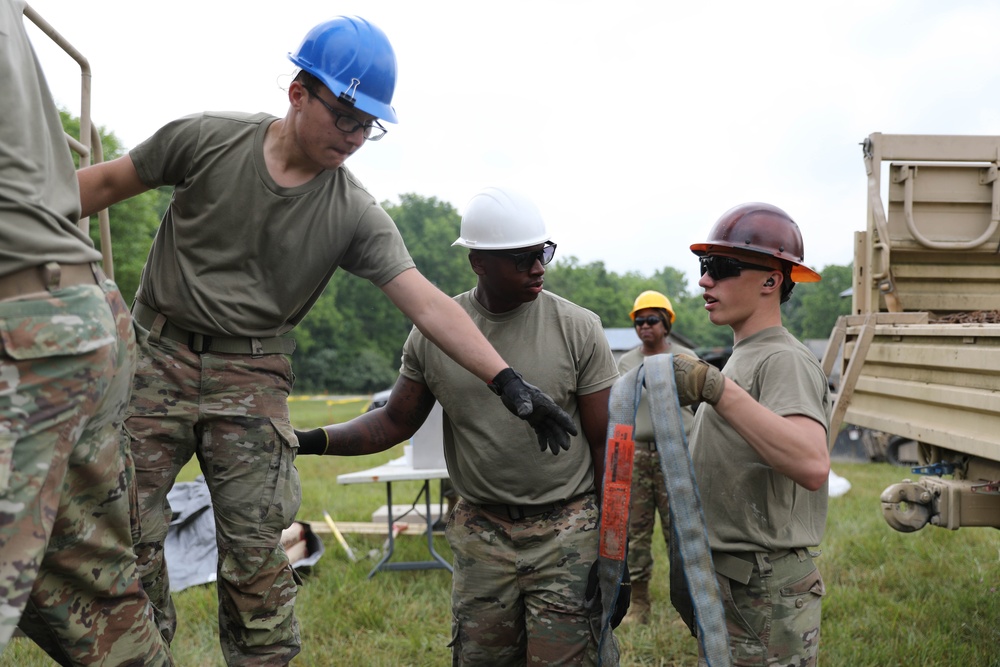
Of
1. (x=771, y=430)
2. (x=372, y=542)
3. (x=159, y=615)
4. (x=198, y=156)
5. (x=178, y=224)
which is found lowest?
(x=372, y=542)

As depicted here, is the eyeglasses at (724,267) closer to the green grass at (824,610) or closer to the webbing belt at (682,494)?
the webbing belt at (682,494)

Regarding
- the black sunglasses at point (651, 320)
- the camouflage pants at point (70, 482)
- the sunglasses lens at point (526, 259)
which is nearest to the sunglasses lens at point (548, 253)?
the sunglasses lens at point (526, 259)

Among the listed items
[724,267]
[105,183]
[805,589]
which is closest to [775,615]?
[805,589]

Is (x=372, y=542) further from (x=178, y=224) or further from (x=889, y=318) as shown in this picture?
(x=178, y=224)

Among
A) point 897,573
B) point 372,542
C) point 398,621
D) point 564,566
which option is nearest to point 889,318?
point 897,573

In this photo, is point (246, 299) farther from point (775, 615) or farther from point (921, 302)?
point (921, 302)

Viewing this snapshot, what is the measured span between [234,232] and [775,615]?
1955mm

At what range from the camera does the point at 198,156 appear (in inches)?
103

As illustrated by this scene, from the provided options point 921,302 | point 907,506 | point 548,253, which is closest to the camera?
point 548,253

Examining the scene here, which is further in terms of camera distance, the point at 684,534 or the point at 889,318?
the point at 889,318

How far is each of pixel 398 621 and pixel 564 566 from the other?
2.74m

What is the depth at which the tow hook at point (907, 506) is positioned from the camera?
3721mm

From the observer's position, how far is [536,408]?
251 centimetres

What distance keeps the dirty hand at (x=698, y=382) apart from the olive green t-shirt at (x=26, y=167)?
147cm
